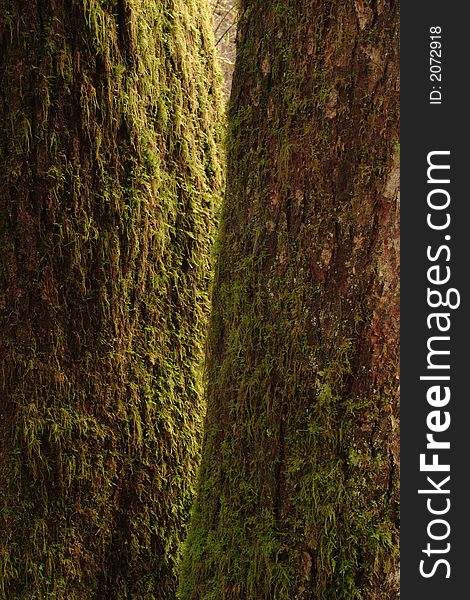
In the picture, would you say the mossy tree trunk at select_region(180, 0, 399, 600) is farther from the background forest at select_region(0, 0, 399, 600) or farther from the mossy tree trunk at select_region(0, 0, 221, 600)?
the mossy tree trunk at select_region(0, 0, 221, 600)

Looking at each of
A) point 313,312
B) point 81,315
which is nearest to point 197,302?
point 81,315

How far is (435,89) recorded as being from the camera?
186cm

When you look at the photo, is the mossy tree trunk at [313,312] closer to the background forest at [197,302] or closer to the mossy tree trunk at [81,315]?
the background forest at [197,302]

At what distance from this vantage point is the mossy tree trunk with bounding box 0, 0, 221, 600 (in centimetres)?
268

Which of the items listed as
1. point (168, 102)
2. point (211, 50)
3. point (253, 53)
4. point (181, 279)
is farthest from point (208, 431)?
point (211, 50)

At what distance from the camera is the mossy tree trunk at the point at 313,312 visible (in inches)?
76.3

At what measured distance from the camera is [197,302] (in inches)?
119

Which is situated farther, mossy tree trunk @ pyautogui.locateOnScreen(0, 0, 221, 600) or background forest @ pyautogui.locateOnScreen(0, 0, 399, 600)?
mossy tree trunk @ pyautogui.locateOnScreen(0, 0, 221, 600)

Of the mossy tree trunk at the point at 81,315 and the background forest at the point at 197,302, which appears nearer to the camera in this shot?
the background forest at the point at 197,302

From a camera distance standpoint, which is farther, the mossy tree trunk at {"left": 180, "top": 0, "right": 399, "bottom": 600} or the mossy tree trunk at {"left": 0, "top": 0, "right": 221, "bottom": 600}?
the mossy tree trunk at {"left": 0, "top": 0, "right": 221, "bottom": 600}

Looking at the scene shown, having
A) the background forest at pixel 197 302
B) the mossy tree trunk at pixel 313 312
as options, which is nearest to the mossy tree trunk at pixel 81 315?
the background forest at pixel 197 302

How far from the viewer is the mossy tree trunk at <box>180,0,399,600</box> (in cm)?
194

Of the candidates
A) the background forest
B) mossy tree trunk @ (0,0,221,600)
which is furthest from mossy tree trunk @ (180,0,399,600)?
mossy tree trunk @ (0,0,221,600)

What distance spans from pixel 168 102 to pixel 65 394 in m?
1.08
